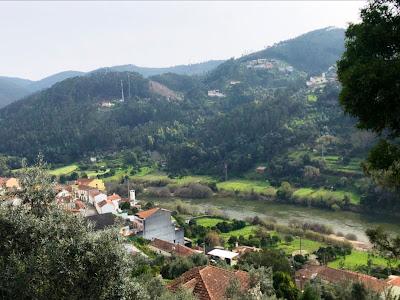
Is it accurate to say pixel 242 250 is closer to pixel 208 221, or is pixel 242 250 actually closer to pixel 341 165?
pixel 208 221

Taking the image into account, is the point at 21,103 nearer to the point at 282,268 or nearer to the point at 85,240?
the point at 282,268

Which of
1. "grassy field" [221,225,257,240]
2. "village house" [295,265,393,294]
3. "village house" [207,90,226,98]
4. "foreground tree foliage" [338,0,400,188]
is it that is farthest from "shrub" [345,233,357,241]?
"village house" [207,90,226,98]

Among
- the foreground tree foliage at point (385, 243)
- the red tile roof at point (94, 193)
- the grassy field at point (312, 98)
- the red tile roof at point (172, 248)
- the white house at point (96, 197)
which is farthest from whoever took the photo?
the grassy field at point (312, 98)

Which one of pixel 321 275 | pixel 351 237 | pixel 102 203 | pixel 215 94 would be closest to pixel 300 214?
pixel 351 237

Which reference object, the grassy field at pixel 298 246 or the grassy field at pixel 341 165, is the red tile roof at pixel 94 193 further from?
the grassy field at pixel 341 165

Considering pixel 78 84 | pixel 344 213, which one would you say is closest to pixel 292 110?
pixel 344 213

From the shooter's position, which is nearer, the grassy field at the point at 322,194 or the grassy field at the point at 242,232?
the grassy field at the point at 242,232

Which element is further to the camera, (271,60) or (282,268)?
(271,60)

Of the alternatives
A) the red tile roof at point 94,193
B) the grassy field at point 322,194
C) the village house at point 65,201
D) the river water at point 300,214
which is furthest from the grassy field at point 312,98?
the village house at point 65,201
